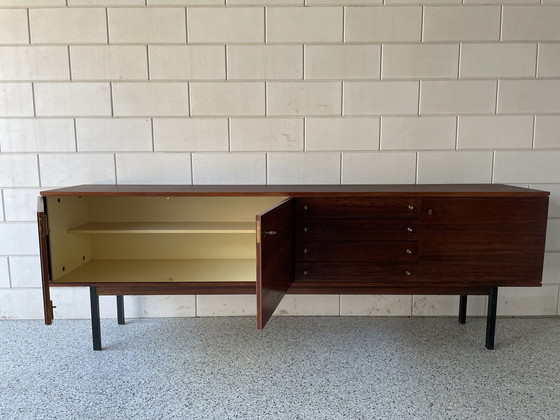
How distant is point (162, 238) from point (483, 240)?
5.45 ft

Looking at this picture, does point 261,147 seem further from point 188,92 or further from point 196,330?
point 196,330

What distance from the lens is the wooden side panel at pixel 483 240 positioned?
1981 millimetres

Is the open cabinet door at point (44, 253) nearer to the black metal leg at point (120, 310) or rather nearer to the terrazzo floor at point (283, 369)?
the terrazzo floor at point (283, 369)

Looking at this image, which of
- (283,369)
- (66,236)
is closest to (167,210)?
(66,236)

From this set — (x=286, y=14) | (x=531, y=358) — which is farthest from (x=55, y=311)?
(x=531, y=358)

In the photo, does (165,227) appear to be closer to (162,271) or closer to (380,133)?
(162,271)

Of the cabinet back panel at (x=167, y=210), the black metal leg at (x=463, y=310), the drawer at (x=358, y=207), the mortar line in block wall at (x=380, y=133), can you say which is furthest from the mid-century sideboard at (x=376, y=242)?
the mortar line in block wall at (x=380, y=133)

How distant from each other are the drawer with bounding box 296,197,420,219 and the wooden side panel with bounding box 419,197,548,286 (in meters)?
0.09

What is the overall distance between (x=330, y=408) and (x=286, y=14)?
196cm

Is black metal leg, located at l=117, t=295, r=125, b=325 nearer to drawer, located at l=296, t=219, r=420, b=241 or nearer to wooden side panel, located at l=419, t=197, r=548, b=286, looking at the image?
drawer, located at l=296, t=219, r=420, b=241

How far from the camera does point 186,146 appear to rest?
2.45 meters

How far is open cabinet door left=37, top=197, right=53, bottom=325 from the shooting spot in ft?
6.07

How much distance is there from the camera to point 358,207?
197 cm

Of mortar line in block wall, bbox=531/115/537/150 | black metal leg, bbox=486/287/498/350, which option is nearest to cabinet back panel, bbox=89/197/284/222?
black metal leg, bbox=486/287/498/350
